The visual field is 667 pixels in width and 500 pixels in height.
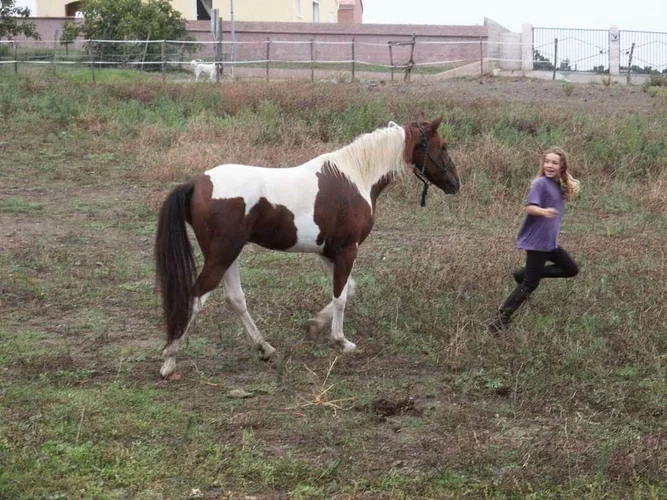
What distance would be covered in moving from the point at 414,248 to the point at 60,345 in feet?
14.6

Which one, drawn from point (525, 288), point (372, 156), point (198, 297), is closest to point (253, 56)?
point (372, 156)

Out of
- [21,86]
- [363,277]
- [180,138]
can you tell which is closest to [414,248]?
[363,277]

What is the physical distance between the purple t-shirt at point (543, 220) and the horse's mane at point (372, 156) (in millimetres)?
1082

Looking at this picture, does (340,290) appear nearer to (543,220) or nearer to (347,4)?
(543,220)

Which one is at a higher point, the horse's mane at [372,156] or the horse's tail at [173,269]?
the horse's mane at [372,156]

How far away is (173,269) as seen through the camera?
6.41m

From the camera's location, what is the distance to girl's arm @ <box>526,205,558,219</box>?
7.06m

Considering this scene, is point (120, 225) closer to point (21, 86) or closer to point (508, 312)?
point (508, 312)

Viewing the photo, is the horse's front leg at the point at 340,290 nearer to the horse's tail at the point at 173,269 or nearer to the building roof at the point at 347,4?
the horse's tail at the point at 173,269

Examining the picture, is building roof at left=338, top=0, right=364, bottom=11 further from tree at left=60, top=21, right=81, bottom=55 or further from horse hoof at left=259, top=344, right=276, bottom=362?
horse hoof at left=259, top=344, right=276, bottom=362

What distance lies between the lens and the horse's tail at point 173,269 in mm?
6402

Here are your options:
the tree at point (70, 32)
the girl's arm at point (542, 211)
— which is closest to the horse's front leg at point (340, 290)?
the girl's arm at point (542, 211)

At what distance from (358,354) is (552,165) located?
2024 millimetres

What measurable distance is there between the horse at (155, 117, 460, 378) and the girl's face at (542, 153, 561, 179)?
0.97 m
